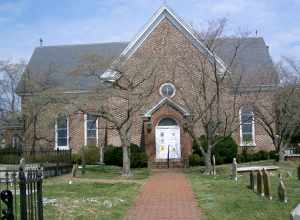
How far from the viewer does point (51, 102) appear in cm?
3147

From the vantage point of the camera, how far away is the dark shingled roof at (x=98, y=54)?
120 ft

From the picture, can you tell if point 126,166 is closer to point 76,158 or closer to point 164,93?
point 76,158

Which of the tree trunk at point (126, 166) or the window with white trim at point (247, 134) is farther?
the window with white trim at point (247, 134)

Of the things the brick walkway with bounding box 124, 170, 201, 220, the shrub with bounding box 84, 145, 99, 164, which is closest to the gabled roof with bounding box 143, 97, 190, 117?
the shrub with bounding box 84, 145, 99, 164

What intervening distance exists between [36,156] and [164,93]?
11.3 meters

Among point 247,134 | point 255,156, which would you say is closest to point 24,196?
point 255,156

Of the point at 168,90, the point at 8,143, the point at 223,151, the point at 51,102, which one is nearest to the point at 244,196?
the point at 51,102

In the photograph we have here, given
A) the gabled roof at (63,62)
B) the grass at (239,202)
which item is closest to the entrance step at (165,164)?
the gabled roof at (63,62)

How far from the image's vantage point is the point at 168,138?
37.9 meters

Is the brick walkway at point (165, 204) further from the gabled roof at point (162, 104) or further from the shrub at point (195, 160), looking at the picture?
the gabled roof at point (162, 104)

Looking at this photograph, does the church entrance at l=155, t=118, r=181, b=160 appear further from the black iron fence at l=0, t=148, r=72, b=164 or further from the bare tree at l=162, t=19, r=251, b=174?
the black iron fence at l=0, t=148, r=72, b=164

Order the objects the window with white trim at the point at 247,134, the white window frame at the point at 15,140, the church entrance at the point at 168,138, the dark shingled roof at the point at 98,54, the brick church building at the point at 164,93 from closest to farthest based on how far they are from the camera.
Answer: the brick church building at the point at 164,93 < the dark shingled roof at the point at 98,54 < the church entrance at the point at 168,138 < the window with white trim at the point at 247,134 < the white window frame at the point at 15,140

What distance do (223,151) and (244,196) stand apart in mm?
19508

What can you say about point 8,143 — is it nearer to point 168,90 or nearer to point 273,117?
point 168,90
